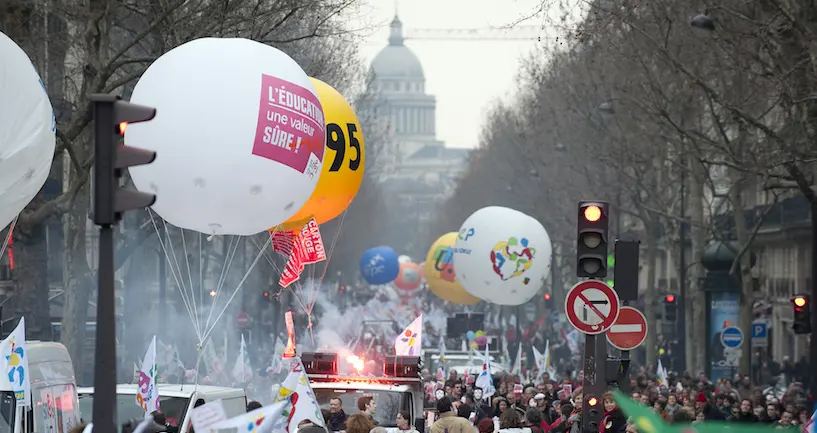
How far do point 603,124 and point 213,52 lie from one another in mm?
27761

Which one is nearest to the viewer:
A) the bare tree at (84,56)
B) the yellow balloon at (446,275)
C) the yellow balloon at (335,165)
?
the yellow balloon at (335,165)

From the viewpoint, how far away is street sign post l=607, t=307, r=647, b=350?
715 inches

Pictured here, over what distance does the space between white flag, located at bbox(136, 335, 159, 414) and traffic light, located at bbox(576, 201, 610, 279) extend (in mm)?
4012

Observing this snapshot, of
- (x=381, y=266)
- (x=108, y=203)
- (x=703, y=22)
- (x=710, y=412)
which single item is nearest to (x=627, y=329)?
(x=710, y=412)

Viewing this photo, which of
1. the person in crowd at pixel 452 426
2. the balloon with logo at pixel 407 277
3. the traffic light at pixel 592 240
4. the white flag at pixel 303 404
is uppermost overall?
the balloon with logo at pixel 407 277

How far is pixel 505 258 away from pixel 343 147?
12.7 m

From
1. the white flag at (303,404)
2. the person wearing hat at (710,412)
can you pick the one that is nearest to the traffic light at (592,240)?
the white flag at (303,404)

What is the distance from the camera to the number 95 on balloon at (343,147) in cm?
1880

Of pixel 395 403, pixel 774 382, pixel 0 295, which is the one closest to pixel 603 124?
pixel 774 382

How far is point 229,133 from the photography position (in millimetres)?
14586

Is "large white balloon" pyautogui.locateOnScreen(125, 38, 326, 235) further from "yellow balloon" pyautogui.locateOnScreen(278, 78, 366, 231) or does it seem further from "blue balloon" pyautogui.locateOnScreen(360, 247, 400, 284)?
"blue balloon" pyautogui.locateOnScreen(360, 247, 400, 284)

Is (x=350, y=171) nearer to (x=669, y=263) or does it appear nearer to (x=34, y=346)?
(x=34, y=346)

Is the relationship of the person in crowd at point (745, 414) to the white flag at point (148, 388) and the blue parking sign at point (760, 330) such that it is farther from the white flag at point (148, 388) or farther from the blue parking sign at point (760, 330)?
the blue parking sign at point (760, 330)

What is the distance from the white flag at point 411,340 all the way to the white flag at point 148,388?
7515 millimetres
